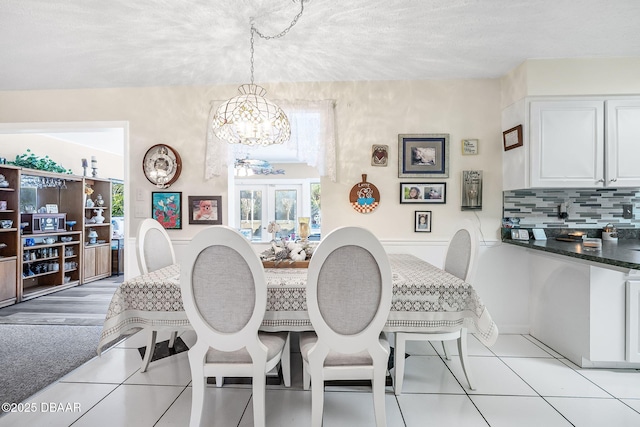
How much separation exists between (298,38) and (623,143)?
108 inches

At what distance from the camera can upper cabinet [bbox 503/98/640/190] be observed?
2.66 meters

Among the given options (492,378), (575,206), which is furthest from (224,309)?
(575,206)

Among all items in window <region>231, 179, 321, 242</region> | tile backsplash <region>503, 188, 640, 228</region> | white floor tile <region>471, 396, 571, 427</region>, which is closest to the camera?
white floor tile <region>471, 396, 571, 427</region>

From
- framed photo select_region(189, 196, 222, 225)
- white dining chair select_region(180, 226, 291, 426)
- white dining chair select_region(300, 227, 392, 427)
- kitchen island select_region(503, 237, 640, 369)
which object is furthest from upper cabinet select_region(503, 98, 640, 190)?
framed photo select_region(189, 196, 222, 225)

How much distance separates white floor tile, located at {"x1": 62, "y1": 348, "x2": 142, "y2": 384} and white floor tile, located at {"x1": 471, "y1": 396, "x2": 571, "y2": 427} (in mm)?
2279

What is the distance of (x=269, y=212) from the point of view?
25.6ft

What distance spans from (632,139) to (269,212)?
641 centimetres

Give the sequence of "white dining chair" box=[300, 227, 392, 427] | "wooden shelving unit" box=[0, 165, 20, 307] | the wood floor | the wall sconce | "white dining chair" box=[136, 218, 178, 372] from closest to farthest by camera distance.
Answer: "white dining chair" box=[300, 227, 392, 427], "white dining chair" box=[136, 218, 178, 372], the wall sconce, the wood floor, "wooden shelving unit" box=[0, 165, 20, 307]

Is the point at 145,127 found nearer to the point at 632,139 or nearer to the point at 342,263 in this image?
the point at 342,263

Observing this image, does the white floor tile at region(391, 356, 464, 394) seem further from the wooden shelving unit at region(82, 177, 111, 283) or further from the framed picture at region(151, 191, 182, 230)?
the wooden shelving unit at region(82, 177, 111, 283)

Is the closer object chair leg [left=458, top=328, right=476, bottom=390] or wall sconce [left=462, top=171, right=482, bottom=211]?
chair leg [left=458, top=328, right=476, bottom=390]

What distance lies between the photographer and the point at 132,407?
1874mm

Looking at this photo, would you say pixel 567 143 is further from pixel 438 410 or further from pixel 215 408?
pixel 215 408

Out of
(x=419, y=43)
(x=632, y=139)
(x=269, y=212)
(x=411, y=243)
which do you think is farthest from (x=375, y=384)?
(x=269, y=212)
